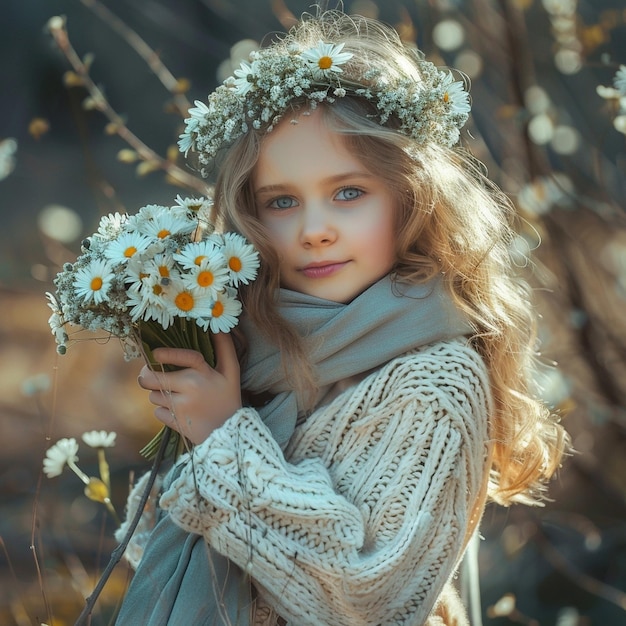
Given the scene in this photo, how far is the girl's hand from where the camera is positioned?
1837mm

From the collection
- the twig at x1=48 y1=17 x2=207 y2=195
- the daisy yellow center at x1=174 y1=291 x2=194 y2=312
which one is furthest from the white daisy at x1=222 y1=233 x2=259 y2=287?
the twig at x1=48 y1=17 x2=207 y2=195

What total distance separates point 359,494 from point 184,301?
52 centimetres

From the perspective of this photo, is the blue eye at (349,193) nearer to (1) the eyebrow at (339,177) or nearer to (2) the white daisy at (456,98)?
(1) the eyebrow at (339,177)

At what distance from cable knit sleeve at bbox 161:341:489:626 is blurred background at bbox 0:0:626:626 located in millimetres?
1019

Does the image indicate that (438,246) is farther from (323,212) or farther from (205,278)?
(205,278)

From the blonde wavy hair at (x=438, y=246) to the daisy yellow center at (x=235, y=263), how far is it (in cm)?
16

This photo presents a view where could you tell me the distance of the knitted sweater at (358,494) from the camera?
172 cm

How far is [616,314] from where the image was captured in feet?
13.0

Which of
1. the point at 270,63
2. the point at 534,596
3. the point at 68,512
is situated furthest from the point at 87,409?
the point at 270,63

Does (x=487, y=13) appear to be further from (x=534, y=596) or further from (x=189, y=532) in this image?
(x=534, y=596)

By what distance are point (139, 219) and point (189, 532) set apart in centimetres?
65

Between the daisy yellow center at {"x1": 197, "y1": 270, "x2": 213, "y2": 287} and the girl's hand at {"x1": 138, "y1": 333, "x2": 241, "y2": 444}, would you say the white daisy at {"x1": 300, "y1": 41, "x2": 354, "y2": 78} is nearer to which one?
the daisy yellow center at {"x1": 197, "y1": 270, "x2": 213, "y2": 287}

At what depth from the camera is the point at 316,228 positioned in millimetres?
1883

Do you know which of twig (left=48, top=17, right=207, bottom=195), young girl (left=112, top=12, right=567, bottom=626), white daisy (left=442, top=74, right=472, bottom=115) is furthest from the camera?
twig (left=48, top=17, right=207, bottom=195)
